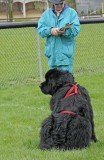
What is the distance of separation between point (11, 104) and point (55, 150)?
144 inches

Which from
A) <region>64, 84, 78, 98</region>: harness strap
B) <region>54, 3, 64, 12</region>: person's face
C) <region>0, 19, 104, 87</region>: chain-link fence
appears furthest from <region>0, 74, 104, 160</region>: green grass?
<region>54, 3, 64, 12</region>: person's face

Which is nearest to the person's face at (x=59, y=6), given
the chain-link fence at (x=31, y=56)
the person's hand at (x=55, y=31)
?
the person's hand at (x=55, y=31)

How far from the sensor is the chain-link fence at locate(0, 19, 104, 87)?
13.2 m

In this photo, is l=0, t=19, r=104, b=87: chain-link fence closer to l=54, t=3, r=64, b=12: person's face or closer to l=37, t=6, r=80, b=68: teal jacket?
l=37, t=6, r=80, b=68: teal jacket

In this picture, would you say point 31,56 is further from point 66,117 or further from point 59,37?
point 66,117

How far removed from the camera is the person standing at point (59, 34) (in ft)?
24.6

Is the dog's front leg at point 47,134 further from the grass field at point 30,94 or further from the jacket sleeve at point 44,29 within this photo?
the jacket sleeve at point 44,29

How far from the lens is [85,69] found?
1409 cm

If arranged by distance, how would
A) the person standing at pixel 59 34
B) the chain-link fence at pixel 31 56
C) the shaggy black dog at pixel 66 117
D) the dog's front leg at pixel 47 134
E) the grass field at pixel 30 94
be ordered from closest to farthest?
the shaggy black dog at pixel 66 117
the dog's front leg at pixel 47 134
the grass field at pixel 30 94
the person standing at pixel 59 34
the chain-link fence at pixel 31 56

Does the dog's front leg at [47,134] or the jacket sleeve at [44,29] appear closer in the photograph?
the dog's front leg at [47,134]

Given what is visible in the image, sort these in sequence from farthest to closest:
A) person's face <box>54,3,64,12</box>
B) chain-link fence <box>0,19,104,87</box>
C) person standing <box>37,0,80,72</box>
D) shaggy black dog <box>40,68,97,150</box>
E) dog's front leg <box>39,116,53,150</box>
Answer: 1. chain-link fence <box>0,19,104,87</box>
2. person standing <box>37,0,80,72</box>
3. person's face <box>54,3,64,12</box>
4. dog's front leg <box>39,116,53,150</box>
5. shaggy black dog <box>40,68,97,150</box>

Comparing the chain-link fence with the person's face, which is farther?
the chain-link fence

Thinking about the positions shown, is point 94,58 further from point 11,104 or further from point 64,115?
point 64,115

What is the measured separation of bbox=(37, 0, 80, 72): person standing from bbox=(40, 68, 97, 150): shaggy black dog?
45.1 inches
